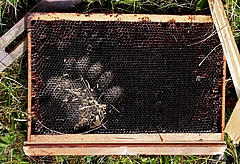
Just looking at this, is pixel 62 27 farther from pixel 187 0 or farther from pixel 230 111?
pixel 230 111

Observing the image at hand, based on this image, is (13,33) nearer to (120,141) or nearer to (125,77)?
(125,77)

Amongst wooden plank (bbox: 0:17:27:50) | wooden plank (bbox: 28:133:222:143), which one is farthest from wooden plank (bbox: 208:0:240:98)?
wooden plank (bbox: 0:17:27:50)

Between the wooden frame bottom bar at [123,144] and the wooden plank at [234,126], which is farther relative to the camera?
the wooden plank at [234,126]

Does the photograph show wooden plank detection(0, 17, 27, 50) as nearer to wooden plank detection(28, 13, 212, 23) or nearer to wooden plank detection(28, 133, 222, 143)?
wooden plank detection(28, 13, 212, 23)

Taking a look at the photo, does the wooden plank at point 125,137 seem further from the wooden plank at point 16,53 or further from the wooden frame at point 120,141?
the wooden plank at point 16,53

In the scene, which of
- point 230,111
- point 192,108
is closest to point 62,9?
point 192,108

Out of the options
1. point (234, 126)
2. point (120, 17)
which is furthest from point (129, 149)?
point (120, 17)

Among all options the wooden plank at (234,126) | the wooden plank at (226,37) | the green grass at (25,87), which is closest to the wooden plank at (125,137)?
the wooden plank at (234,126)
